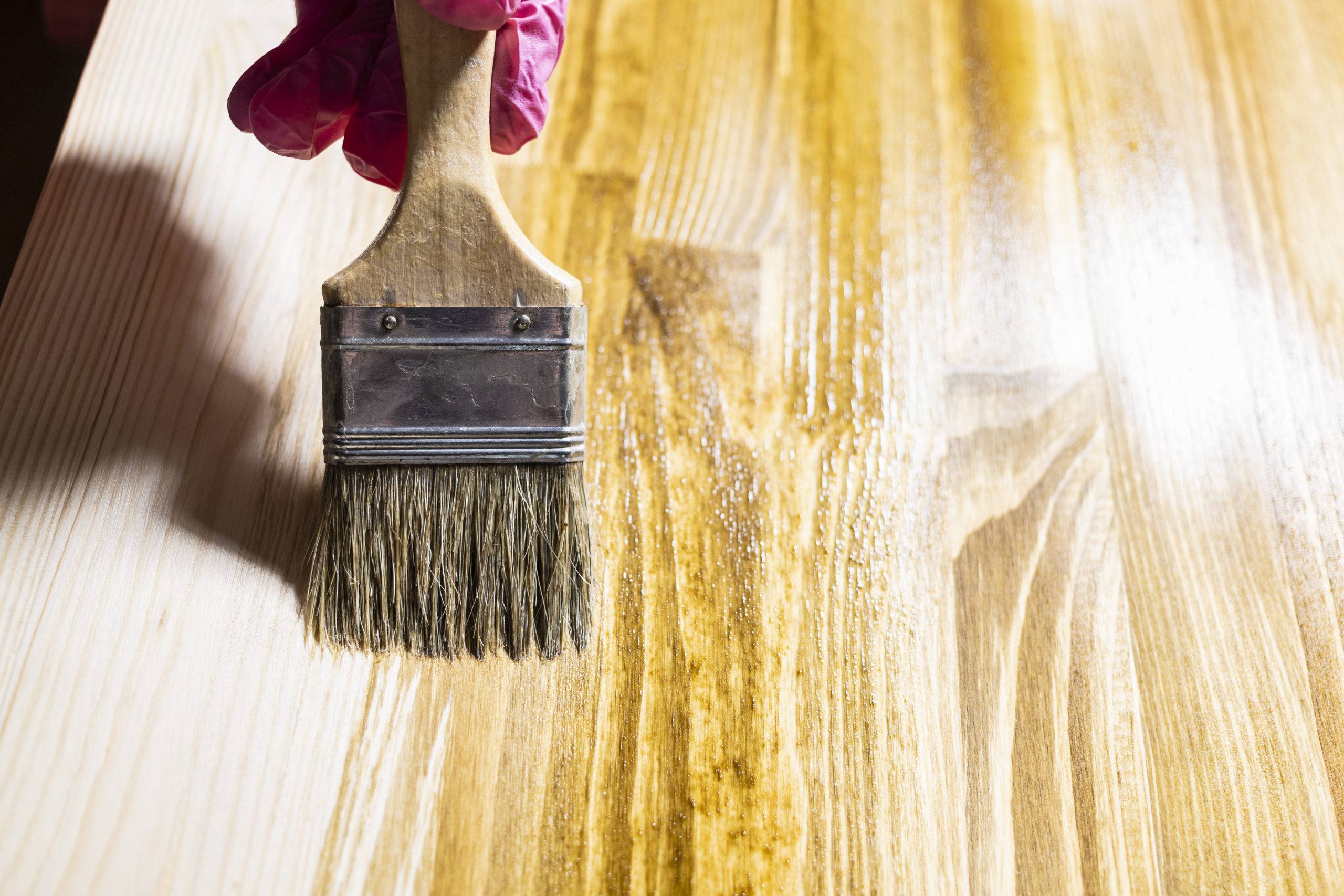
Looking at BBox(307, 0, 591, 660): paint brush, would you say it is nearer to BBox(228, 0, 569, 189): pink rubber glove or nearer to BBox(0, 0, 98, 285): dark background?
BBox(228, 0, 569, 189): pink rubber glove

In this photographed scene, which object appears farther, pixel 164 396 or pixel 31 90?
pixel 31 90

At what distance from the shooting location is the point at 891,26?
76cm

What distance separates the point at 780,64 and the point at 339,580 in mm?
516

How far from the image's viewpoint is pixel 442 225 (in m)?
0.52

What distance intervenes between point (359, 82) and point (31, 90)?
31 cm

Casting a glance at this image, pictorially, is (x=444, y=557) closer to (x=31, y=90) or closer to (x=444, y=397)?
(x=444, y=397)

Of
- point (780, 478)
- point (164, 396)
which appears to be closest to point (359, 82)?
point (164, 396)

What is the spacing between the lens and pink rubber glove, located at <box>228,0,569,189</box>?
1.85ft

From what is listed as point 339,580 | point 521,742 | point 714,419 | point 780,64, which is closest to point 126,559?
point 339,580

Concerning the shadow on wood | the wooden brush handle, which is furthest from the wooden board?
the wooden brush handle

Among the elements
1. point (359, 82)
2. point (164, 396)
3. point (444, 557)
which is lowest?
point (444, 557)

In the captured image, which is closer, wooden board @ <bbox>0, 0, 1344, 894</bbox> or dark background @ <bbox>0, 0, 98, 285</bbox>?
wooden board @ <bbox>0, 0, 1344, 894</bbox>

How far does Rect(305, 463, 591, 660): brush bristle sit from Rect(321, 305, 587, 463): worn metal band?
13 millimetres

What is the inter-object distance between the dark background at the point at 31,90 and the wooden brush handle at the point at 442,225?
33 centimetres
